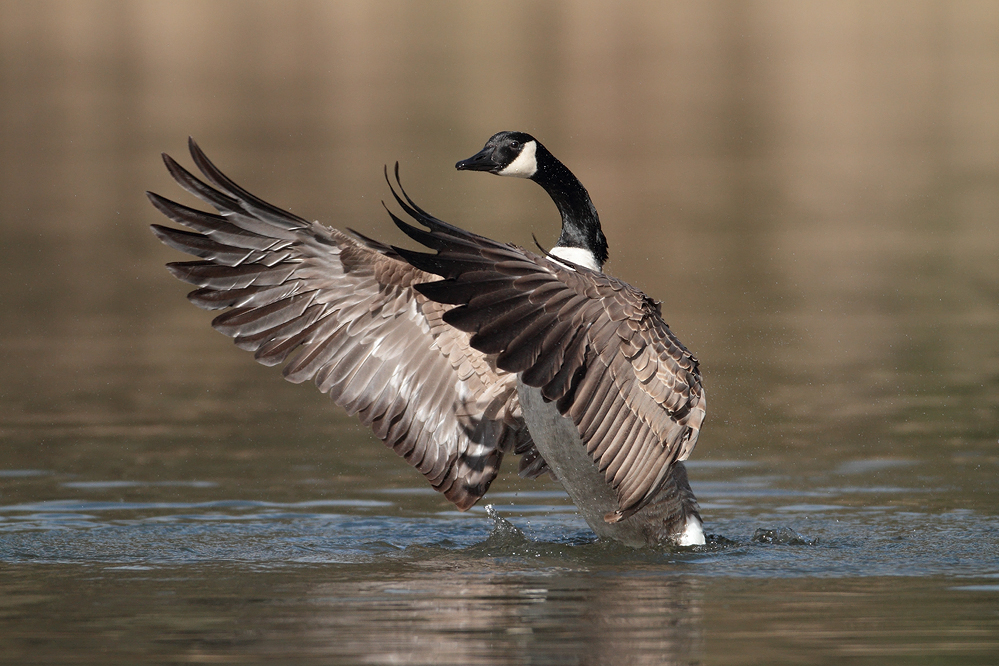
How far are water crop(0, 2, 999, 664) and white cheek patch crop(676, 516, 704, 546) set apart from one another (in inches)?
5.5

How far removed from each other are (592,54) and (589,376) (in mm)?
51795

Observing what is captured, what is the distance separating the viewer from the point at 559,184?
944 centimetres

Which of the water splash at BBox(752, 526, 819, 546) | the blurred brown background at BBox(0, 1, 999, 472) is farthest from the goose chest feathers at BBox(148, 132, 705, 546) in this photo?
the blurred brown background at BBox(0, 1, 999, 472)

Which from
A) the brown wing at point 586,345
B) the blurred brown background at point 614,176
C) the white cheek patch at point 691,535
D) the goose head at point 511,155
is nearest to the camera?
the brown wing at point 586,345

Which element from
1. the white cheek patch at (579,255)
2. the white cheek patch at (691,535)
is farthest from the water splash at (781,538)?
the white cheek patch at (579,255)

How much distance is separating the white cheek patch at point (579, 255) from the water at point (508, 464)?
1725 mm

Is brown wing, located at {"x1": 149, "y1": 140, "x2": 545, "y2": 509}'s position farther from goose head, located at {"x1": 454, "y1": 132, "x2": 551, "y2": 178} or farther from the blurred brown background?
the blurred brown background

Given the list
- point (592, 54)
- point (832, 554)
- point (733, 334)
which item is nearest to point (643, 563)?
point (832, 554)

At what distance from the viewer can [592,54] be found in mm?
58156

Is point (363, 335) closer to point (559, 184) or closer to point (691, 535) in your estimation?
point (559, 184)

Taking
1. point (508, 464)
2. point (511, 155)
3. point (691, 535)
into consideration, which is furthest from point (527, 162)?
point (508, 464)

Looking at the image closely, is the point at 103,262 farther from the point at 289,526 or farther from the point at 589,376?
the point at 589,376

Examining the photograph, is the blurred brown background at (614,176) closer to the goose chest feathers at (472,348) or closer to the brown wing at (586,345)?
the goose chest feathers at (472,348)

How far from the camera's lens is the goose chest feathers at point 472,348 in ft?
25.3
